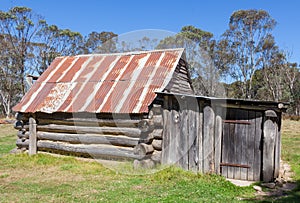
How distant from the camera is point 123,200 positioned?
6664mm

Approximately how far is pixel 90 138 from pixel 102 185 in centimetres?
340

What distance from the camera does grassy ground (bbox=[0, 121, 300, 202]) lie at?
693 centimetres

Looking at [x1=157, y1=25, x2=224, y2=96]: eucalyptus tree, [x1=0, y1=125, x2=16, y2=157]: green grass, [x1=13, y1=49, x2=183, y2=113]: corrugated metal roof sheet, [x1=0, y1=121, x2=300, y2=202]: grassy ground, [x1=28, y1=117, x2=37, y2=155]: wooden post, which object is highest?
[x1=157, y1=25, x2=224, y2=96]: eucalyptus tree

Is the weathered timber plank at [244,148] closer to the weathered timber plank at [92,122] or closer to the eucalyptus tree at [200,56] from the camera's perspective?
the weathered timber plank at [92,122]

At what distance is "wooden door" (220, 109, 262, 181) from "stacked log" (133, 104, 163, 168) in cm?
208

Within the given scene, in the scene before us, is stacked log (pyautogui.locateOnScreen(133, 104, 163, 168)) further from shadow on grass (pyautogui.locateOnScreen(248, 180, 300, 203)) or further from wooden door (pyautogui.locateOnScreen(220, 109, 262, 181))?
shadow on grass (pyautogui.locateOnScreen(248, 180, 300, 203))

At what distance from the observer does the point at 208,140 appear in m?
9.16

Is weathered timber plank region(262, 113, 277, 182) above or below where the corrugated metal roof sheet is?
below

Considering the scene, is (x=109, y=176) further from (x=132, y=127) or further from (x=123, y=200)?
(x=123, y=200)

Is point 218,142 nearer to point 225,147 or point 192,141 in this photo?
point 225,147

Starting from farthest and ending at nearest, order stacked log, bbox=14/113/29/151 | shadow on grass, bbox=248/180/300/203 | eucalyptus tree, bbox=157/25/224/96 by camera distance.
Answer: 1. eucalyptus tree, bbox=157/25/224/96
2. stacked log, bbox=14/113/29/151
3. shadow on grass, bbox=248/180/300/203

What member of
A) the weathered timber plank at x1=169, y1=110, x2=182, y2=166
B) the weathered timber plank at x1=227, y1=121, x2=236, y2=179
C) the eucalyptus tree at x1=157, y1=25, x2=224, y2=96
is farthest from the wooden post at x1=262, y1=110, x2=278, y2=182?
the eucalyptus tree at x1=157, y1=25, x2=224, y2=96

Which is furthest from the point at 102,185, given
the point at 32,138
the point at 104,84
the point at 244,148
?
the point at 32,138

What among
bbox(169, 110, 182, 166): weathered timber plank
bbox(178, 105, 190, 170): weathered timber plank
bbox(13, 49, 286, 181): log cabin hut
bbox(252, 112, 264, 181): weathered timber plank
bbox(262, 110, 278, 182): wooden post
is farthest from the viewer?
bbox(169, 110, 182, 166): weathered timber plank
